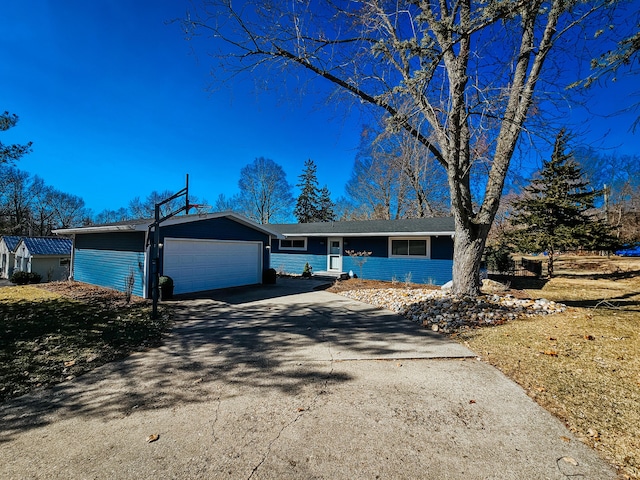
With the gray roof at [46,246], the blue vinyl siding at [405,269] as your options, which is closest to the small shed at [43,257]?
the gray roof at [46,246]

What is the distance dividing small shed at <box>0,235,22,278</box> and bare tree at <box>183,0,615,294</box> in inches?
1032

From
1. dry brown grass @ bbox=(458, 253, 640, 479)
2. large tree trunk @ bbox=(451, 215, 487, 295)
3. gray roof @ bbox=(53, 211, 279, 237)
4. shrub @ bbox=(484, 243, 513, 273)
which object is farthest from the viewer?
shrub @ bbox=(484, 243, 513, 273)

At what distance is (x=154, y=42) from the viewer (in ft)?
23.0

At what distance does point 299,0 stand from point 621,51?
555cm

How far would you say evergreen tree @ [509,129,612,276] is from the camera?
14.4 meters

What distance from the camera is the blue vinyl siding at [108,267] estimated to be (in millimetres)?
9508

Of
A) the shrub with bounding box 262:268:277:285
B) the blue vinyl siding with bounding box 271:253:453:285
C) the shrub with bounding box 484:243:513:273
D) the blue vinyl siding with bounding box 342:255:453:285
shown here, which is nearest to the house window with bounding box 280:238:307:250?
the blue vinyl siding with bounding box 271:253:453:285

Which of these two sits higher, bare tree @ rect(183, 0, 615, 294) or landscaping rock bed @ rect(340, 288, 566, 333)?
bare tree @ rect(183, 0, 615, 294)

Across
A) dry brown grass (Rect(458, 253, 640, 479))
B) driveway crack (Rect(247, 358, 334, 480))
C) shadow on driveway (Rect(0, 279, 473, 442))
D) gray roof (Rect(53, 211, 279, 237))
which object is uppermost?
gray roof (Rect(53, 211, 279, 237))

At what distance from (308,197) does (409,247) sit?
70.5 ft

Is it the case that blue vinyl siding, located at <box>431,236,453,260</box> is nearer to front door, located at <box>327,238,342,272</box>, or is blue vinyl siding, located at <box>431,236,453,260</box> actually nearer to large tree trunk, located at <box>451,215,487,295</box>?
front door, located at <box>327,238,342,272</box>

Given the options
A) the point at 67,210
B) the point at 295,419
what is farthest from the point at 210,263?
the point at 67,210

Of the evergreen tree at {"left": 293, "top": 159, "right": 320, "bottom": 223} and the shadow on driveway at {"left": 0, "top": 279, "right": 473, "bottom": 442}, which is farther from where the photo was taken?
the evergreen tree at {"left": 293, "top": 159, "right": 320, "bottom": 223}

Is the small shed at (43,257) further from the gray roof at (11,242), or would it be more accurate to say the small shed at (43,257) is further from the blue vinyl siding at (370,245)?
the blue vinyl siding at (370,245)
